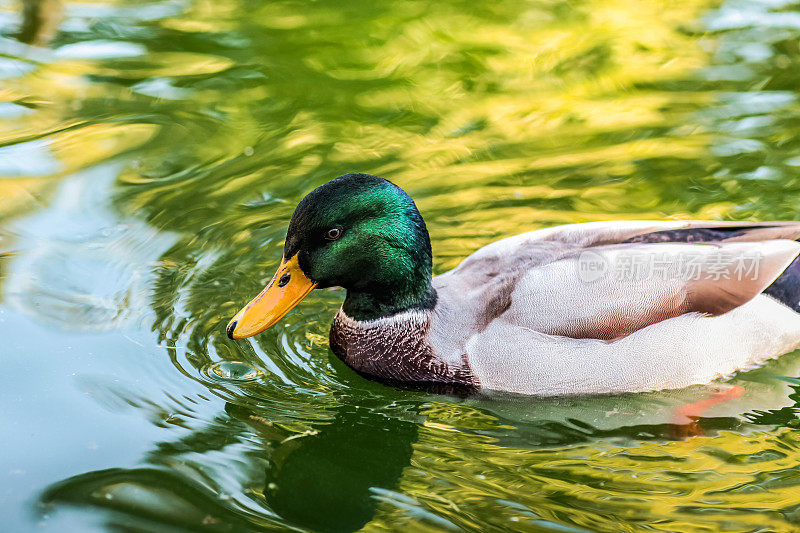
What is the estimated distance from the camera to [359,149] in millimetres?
7734

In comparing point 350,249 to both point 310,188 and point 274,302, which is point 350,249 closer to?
point 274,302

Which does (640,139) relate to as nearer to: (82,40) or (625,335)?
(625,335)

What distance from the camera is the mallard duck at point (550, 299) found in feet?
17.0

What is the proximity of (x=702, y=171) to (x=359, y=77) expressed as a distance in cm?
322

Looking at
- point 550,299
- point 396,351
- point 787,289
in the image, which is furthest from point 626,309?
point 396,351

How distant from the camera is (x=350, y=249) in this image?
5.23 meters

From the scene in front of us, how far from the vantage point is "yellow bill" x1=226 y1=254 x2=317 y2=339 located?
5141 millimetres

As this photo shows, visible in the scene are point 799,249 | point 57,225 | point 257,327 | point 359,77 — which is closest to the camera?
point 257,327

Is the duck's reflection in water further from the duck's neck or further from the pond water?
the duck's neck


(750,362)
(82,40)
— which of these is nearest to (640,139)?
(750,362)

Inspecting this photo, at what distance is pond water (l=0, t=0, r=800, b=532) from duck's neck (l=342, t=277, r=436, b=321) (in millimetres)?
384

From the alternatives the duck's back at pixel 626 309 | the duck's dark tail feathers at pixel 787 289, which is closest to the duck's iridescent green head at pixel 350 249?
the duck's back at pixel 626 309

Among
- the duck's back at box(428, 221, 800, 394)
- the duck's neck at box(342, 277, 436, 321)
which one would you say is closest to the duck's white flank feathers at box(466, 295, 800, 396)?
the duck's back at box(428, 221, 800, 394)

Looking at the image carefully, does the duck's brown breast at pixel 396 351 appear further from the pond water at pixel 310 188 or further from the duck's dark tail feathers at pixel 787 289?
the duck's dark tail feathers at pixel 787 289
